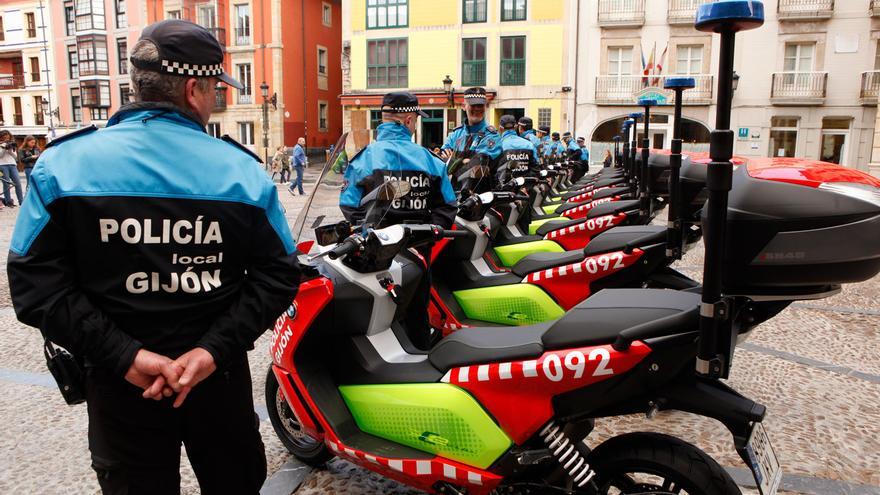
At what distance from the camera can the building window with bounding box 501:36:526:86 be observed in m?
28.8

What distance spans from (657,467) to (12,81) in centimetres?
5396

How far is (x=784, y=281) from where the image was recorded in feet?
5.89

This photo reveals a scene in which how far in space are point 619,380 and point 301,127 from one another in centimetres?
3543

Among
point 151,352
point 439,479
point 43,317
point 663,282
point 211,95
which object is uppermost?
point 211,95

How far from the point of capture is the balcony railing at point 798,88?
25.3m

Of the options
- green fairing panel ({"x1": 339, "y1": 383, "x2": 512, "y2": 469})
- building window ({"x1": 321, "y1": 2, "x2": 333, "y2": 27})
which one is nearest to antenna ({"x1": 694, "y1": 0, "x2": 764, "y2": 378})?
green fairing panel ({"x1": 339, "y1": 383, "x2": 512, "y2": 469})

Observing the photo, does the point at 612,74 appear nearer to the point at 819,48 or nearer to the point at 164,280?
the point at 819,48

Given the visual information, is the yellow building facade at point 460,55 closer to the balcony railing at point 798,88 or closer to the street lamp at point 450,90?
the street lamp at point 450,90

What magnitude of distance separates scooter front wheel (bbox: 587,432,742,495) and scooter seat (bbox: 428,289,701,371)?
0.31 meters

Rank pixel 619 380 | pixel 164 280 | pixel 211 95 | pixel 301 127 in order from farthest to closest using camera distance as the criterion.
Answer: pixel 301 127 < pixel 619 380 < pixel 211 95 < pixel 164 280

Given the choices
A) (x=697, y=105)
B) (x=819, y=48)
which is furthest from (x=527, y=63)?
(x=819, y=48)

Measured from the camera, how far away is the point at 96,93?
137 ft

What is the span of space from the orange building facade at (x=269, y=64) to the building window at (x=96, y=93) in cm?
662

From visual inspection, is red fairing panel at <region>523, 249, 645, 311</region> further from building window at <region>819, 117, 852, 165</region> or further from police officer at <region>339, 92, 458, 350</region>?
building window at <region>819, 117, 852, 165</region>
